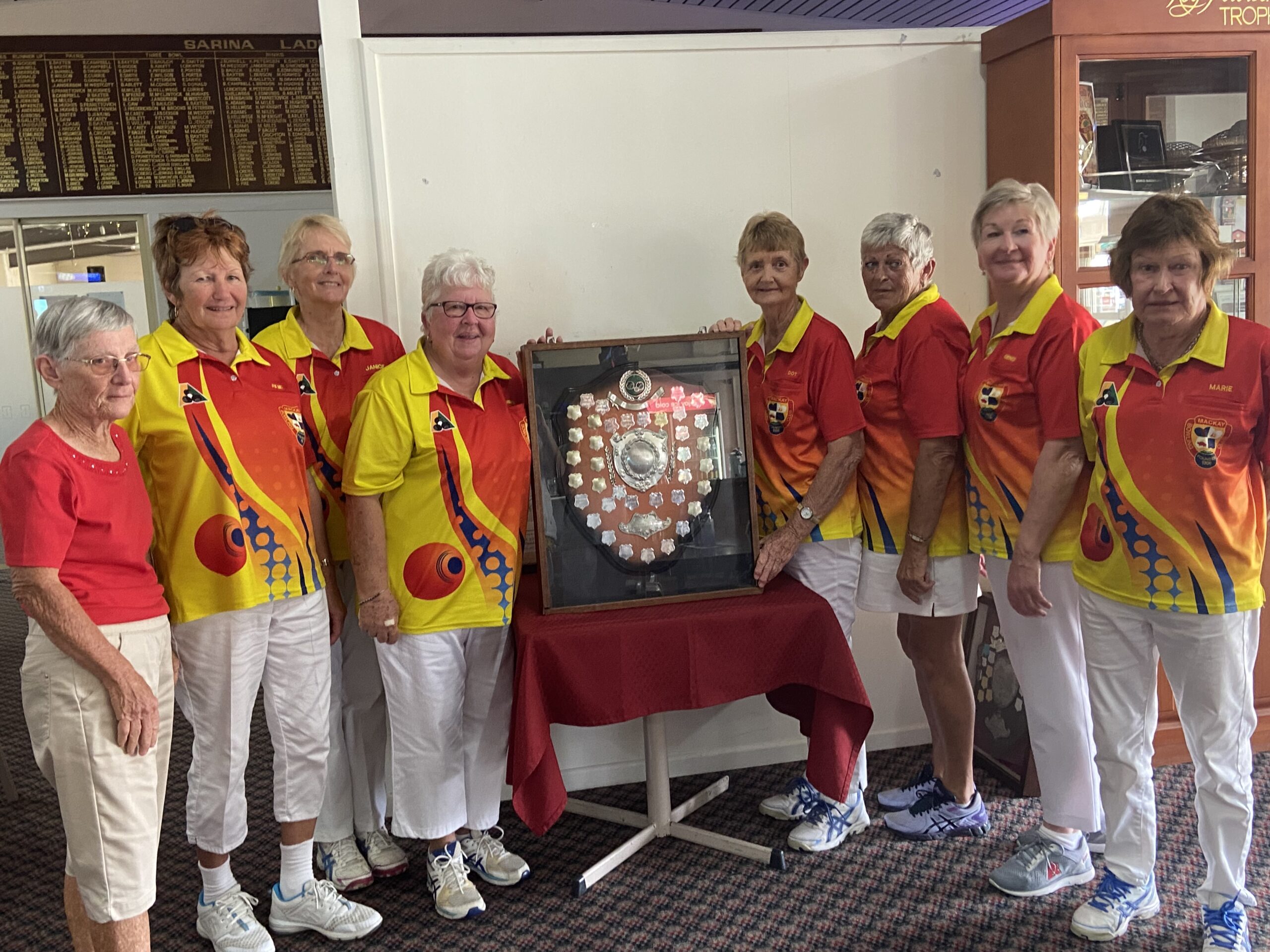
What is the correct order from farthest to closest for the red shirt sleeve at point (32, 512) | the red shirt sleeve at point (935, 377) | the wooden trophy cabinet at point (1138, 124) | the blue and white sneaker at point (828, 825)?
the wooden trophy cabinet at point (1138, 124) < the blue and white sneaker at point (828, 825) < the red shirt sleeve at point (935, 377) < the red shirt sleeve at point (32, 512)

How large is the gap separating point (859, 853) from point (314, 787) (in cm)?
146

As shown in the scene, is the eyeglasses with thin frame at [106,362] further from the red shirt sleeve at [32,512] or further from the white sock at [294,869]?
the white sock at [294,869]

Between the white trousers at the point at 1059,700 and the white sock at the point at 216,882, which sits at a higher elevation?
the white trousers at the point at 1059,700

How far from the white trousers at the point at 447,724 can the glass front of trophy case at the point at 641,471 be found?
246 millimetres

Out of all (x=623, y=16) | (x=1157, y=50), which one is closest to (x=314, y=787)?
(x=1157, y=50)

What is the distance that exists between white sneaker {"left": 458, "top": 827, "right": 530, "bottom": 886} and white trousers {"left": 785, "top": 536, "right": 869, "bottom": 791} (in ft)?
3.09

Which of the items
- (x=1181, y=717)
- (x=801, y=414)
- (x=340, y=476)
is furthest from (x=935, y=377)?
(x=340, y=476)

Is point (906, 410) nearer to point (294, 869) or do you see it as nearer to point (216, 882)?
point (294, 869)

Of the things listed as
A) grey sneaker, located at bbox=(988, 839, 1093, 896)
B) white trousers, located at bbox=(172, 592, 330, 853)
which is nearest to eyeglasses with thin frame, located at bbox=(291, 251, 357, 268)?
white trousers, located at bbox=(172, 592, 330, 853)

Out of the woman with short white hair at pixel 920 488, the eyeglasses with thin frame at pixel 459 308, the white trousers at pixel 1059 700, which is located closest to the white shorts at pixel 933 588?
the woman with short white hair at pixel 920 488

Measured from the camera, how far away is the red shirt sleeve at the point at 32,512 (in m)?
1.70

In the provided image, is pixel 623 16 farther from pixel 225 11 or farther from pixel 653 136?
pixel 653 136

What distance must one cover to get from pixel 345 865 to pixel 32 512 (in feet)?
4.45

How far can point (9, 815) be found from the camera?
127 inches
